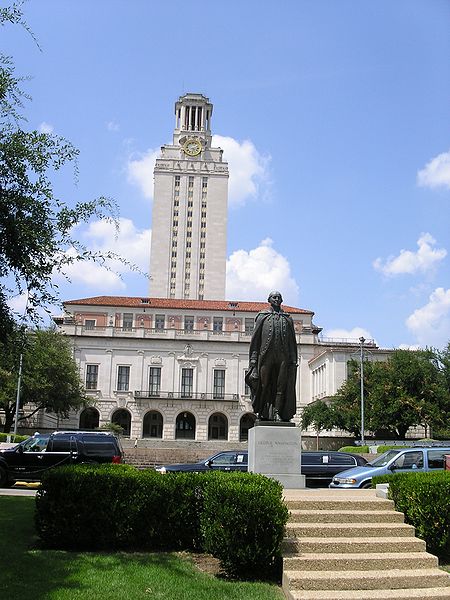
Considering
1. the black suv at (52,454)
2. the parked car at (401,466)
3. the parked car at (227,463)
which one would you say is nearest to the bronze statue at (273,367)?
the parked car at (401,466)

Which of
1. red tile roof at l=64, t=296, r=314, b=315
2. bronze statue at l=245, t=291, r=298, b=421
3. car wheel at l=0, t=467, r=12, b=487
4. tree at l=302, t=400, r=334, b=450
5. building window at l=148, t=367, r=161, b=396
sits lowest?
car wheel at l=0, t=467, r=12, b=487

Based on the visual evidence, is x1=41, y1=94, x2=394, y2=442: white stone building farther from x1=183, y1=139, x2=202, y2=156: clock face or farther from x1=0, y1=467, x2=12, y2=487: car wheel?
x1=0, y1=467, x2=12, y2=487: car wheel

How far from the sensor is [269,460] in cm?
1127

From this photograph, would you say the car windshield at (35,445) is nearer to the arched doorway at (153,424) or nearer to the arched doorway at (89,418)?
the arched doorway at (89,418)

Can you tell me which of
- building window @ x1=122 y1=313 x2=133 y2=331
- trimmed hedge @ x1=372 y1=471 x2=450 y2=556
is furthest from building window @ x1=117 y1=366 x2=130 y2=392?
trimmed hedge @ x1=372 y1=471 x2=450 y2=556

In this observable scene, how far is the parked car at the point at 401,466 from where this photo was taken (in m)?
17.2

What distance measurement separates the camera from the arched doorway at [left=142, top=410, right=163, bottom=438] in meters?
70.5

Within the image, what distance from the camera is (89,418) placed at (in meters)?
70.6

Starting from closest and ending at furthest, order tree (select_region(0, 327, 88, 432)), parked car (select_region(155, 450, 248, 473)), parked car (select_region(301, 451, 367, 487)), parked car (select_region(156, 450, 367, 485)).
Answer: parked car (select_region(155, 450, 248, 473)) < parked car (select_region(156, 450, 367, 485)) < parked car (select_region(301, 451, 367, 487)) < tree (select_region(0, 327, 88, 432))

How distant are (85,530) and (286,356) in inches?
187

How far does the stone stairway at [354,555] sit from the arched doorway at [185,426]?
203 feet

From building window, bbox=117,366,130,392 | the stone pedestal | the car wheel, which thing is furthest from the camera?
building window, bbox=117,366,130,392

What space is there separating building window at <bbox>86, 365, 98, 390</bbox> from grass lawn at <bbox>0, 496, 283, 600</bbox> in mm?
62026

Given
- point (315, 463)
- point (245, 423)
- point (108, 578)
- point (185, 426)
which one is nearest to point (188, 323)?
point (185, 426)
